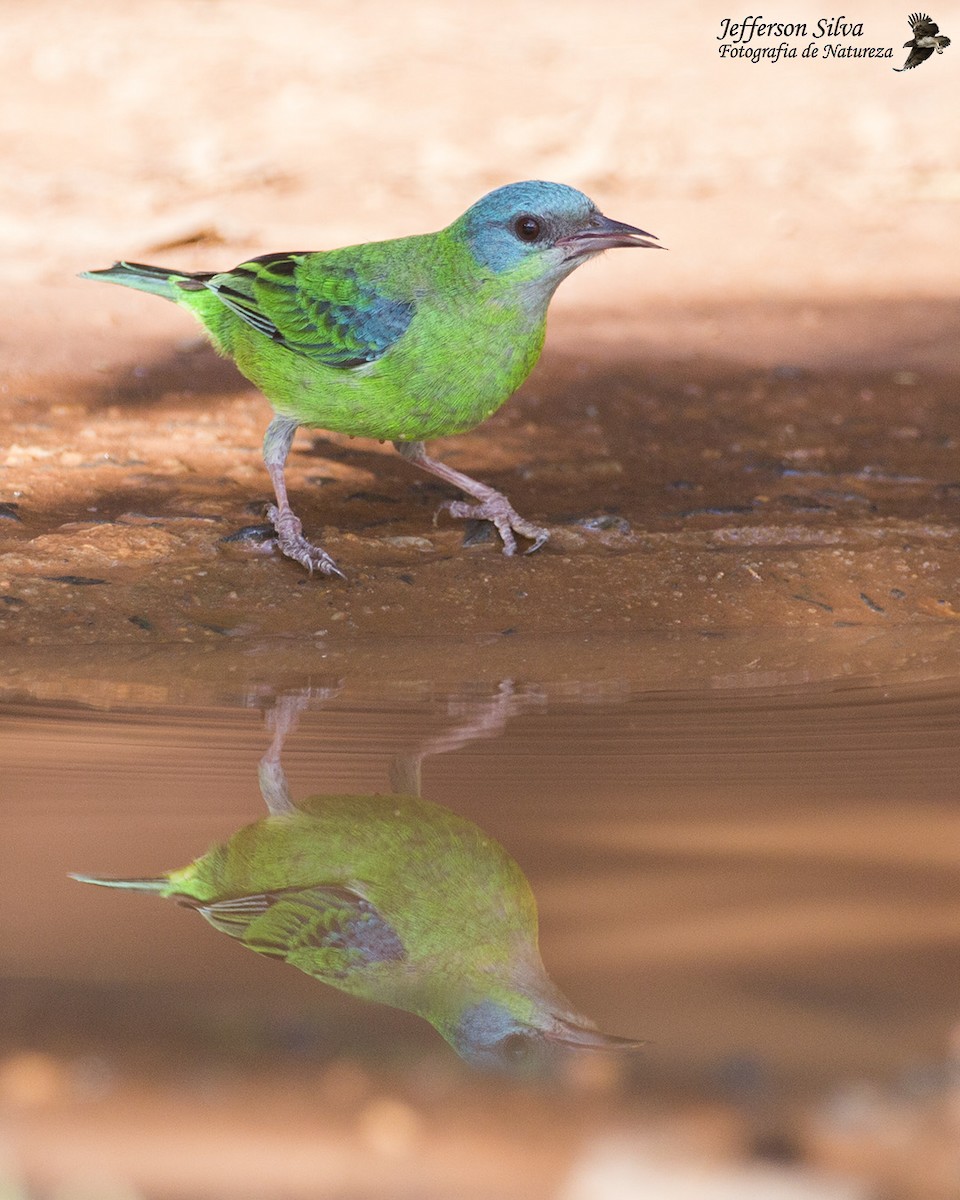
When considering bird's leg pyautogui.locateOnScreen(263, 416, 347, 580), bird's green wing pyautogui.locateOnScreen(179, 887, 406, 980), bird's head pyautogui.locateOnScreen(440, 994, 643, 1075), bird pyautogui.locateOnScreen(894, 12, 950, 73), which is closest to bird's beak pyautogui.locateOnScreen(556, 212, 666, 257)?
bird's leg pyautogui.locateOnScreen(263, 416, 347, 580)

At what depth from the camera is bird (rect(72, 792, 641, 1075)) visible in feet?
5.19

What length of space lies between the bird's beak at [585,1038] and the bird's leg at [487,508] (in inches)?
96.7

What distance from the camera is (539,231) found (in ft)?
12.5

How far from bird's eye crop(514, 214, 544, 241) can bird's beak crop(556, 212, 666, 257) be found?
0.06m

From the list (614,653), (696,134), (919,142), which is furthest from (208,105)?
(614,653)

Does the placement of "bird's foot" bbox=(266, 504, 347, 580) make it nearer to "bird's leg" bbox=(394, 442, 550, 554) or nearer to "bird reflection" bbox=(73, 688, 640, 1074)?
"bird's leg" bbox=(394, 442, 550, 554)

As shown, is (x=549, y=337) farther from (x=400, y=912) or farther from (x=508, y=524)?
(x=400, y=912)

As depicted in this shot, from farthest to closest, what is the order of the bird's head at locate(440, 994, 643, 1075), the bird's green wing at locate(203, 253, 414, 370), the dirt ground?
the bird's green wing at locate(203, 253, 414, 370) < the dirt ground < the bird's head at locate(440, 994, 643, 1075)

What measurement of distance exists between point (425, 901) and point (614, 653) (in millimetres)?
1453

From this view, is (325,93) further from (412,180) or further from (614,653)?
(614,653)

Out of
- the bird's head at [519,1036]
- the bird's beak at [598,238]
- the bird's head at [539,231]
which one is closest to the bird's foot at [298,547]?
the bird's head at [539,231]

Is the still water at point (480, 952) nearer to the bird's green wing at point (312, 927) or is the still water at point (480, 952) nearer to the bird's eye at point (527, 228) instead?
the bird's green wing at point (312, 927)

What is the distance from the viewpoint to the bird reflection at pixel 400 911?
1586 mm

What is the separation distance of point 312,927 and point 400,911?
0.38ft
